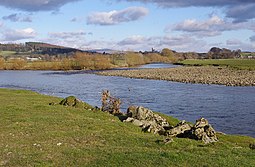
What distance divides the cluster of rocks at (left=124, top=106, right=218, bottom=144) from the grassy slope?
1.18 metres

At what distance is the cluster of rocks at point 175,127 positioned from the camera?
19225 millimetres

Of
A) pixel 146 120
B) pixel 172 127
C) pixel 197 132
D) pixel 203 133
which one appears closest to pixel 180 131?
pixel 197 132

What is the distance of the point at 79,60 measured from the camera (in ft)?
512

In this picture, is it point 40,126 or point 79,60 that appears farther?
point 79,60

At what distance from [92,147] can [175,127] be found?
284 inches

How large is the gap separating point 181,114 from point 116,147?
2098cm

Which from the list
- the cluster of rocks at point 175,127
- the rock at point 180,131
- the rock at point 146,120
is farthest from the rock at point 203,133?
the rock at point 146,120

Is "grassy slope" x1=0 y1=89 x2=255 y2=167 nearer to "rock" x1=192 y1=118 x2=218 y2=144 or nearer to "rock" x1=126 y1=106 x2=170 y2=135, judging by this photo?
"rock" x1=126 y1=106 x2=170 y2=135

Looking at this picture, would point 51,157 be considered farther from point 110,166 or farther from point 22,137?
point 22,137

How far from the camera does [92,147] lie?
14.5 m

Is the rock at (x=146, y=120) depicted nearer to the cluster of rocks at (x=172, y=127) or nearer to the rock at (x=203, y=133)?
the cluster of rocks at (x=172, y=127)

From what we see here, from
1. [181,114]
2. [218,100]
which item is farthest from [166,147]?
[218,100]

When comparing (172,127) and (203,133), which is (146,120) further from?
(203,133)

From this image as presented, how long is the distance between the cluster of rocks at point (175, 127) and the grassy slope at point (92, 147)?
1178 mm
